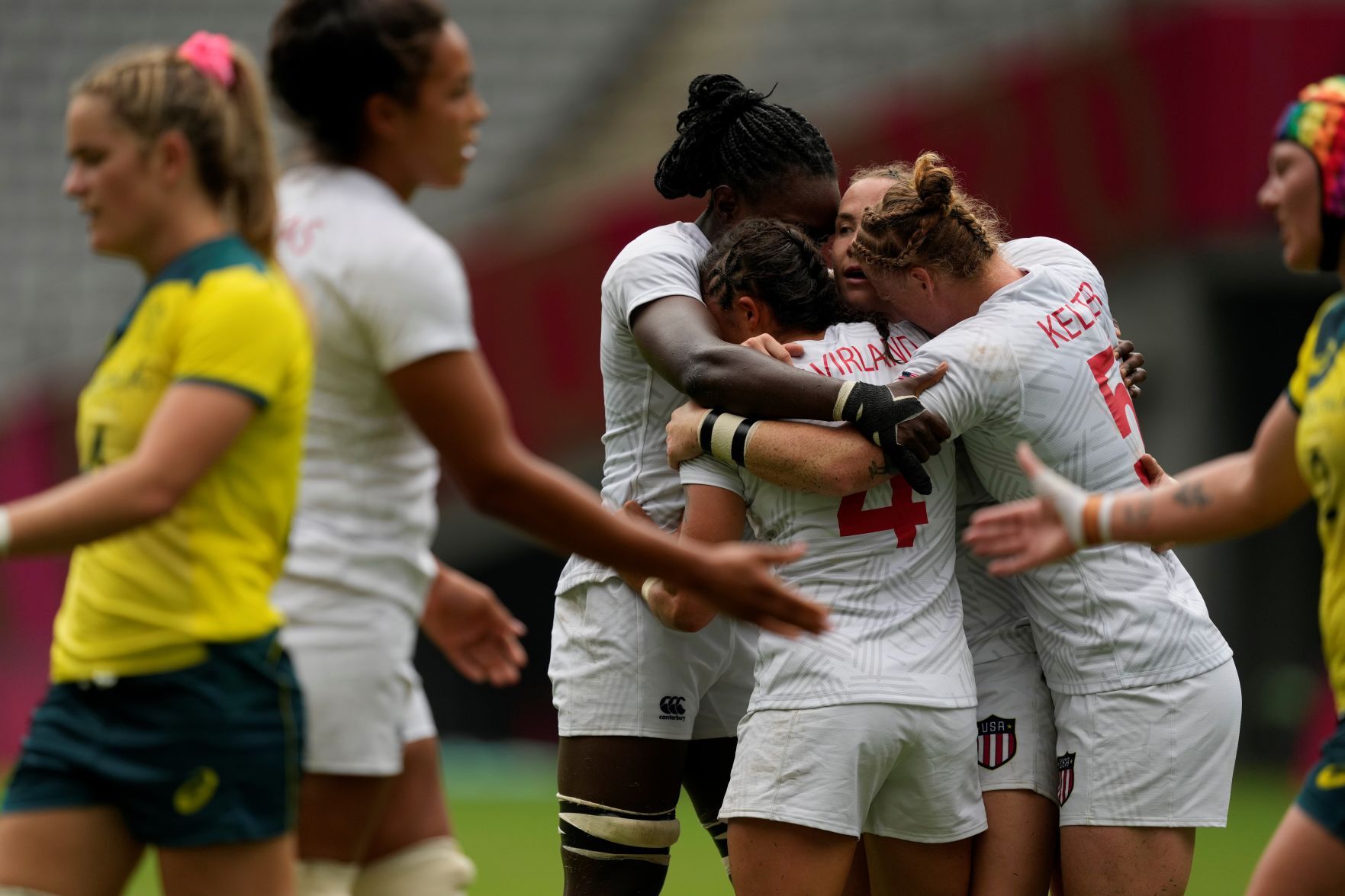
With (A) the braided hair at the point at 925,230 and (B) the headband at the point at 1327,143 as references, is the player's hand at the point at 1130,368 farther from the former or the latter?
(B) the headband at the point at 1327,143

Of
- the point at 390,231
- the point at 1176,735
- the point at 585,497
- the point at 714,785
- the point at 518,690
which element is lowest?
the point at 518,690

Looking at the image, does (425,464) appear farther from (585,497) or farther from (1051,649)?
(1051,649)

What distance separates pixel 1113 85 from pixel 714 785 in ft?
29.0

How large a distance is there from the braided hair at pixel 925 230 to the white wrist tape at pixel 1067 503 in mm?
770

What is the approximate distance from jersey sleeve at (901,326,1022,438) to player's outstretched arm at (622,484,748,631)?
50cm

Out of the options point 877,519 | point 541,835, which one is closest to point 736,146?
point 877,519

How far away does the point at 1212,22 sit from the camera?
11.7 m

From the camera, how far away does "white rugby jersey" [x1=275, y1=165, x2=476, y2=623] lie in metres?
2.88

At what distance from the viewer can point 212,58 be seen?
9.64 ft

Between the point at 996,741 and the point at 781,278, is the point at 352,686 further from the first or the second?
the point at 996,741

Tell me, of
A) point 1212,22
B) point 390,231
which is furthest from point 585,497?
point 1212,22

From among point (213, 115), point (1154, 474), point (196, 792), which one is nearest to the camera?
point (196, 792)

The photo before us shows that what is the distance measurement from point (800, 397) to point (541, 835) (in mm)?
6927

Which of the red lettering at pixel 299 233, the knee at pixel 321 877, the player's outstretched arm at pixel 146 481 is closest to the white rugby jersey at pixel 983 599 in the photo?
the knee at pixel 321 877
